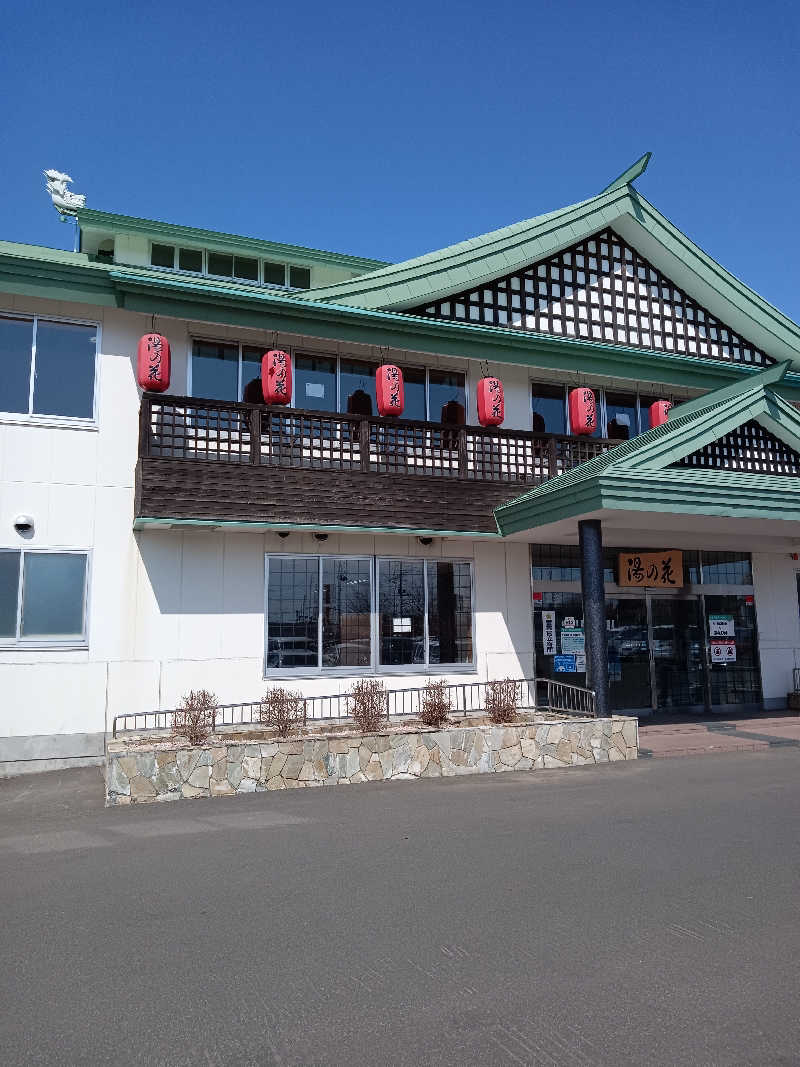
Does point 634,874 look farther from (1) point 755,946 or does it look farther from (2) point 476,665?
(2) point 476,665

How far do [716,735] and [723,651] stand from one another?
3436mm

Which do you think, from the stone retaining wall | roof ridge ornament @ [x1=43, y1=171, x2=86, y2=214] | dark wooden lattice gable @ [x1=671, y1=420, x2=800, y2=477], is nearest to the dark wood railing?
dark wooden lattice gable @ [x1=671, y1=420, x2=800, y2=477]

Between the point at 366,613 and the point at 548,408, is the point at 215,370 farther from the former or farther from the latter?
→ the point at 548,408

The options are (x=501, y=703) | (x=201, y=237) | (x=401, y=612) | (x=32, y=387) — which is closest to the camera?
(x=32, y=387)

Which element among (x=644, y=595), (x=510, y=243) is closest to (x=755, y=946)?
(x=644, y=595)

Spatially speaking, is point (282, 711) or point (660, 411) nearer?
point (282, 711)

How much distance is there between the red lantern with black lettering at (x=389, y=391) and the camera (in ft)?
41.5

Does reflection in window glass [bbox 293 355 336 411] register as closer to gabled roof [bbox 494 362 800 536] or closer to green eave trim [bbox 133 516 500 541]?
green eave trim [bbox 133 516 500 541]

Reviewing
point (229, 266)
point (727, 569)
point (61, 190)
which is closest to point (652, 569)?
point (727, 569)

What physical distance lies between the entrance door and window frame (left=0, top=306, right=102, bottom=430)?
1032 centimetres

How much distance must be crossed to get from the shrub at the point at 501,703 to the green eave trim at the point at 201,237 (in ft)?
40.9

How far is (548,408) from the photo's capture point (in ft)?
49.0

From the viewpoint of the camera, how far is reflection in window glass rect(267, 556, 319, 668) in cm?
1229

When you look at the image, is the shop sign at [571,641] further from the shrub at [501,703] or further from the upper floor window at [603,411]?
the upper floor window at [603,411]
